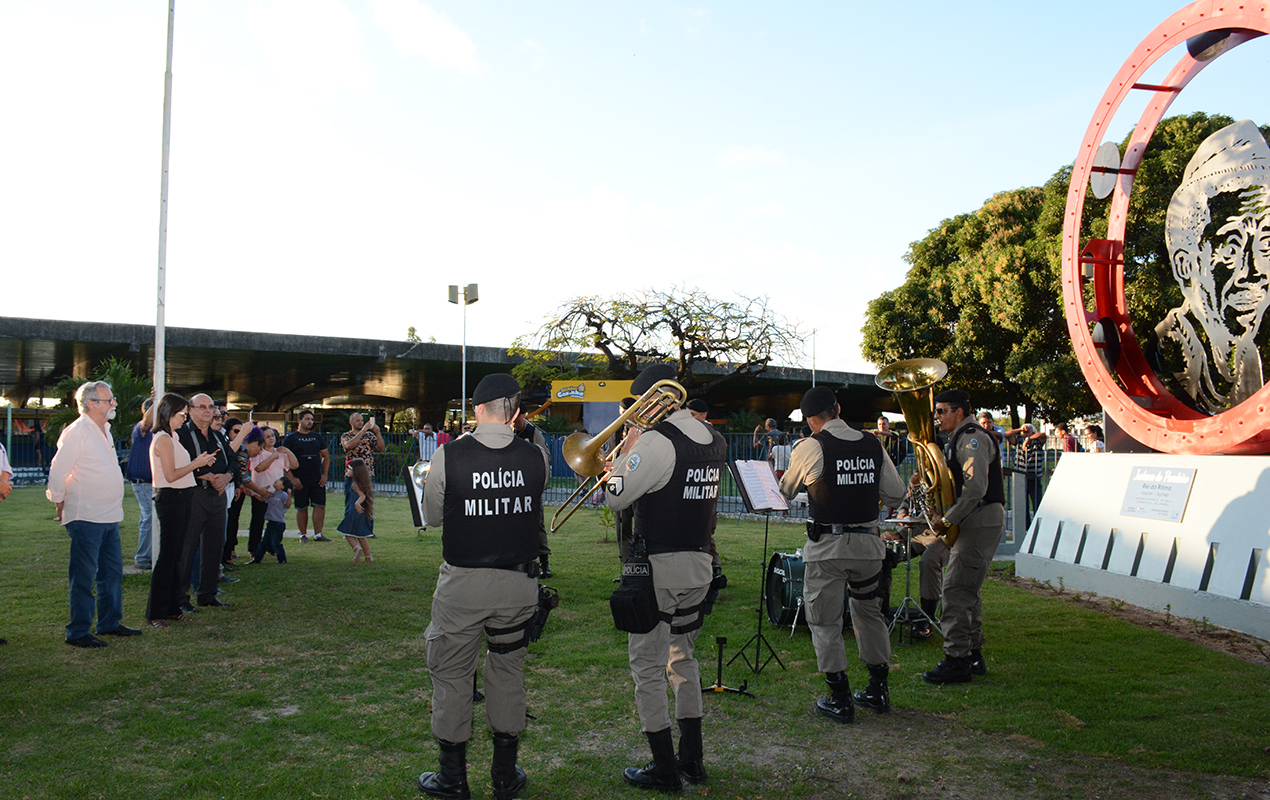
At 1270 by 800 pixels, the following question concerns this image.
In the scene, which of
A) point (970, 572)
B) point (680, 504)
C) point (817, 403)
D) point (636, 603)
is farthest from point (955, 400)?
point (636, 603)

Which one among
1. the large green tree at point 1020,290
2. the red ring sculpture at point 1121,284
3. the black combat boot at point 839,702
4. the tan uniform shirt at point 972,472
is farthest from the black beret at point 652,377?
the large green tree at point 1020,290

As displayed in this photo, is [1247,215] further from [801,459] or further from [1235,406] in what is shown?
[801,459]

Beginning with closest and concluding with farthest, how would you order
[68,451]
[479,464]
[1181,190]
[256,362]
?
[479,464]
[68,451]
[1181,190]
[256,362]

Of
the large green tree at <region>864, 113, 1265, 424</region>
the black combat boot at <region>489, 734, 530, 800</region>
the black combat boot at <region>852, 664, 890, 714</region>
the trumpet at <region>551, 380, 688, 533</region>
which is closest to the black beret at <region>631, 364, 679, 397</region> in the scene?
the trumpet at <region>551, 380, 688, 533</region>

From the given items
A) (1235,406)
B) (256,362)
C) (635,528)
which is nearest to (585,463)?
(635,528)

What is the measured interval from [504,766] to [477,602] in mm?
812

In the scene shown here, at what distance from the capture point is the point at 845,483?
5191 millimetres

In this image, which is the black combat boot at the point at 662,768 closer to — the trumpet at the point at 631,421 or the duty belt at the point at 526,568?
the duty belt at the point at 526,568

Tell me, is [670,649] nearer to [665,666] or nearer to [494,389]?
[665,666]

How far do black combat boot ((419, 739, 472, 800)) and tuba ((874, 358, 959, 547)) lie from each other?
3864 mm

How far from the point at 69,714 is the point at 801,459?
476 centimetres

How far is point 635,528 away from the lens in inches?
172

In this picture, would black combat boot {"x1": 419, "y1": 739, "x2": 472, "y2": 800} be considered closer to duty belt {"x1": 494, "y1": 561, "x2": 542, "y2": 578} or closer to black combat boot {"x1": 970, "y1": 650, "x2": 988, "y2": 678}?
duty belt {"x1": 494, "y1": 561, "x2": 542, "y2": 578}

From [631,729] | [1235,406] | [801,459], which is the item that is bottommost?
[631,729]
